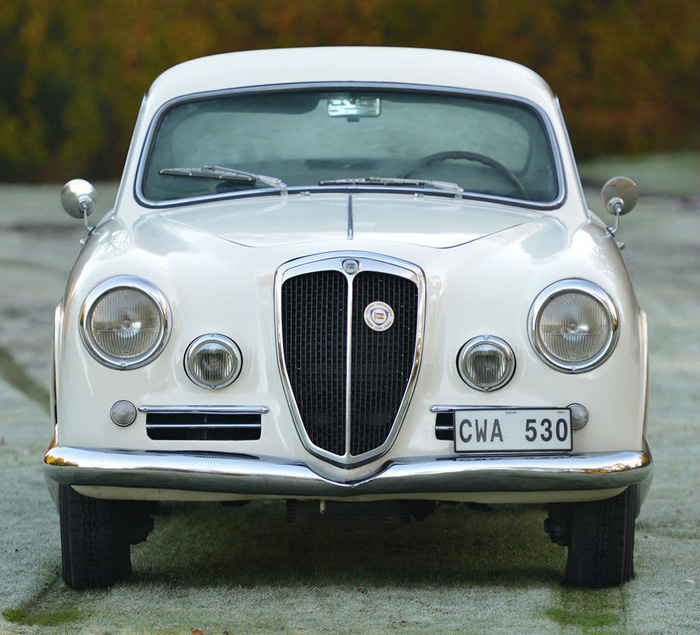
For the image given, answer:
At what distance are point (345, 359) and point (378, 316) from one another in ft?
0.52

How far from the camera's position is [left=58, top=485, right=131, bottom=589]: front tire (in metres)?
3.92

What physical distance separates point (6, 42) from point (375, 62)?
650 inches

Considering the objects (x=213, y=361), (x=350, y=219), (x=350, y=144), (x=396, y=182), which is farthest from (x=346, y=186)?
(x=213, y=361)

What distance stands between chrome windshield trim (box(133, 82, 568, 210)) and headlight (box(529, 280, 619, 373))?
0.92 metres

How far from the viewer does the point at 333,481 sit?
365 cm

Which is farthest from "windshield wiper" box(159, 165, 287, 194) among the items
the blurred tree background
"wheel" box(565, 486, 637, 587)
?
the blurred tree background

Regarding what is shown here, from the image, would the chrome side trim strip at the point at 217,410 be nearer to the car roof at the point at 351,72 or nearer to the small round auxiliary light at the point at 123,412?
the small round auxiliary light at the point at 123,412

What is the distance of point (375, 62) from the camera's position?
16.7 feet

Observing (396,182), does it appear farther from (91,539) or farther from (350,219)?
(91,539)

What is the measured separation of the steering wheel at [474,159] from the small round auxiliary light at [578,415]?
4.16 ft

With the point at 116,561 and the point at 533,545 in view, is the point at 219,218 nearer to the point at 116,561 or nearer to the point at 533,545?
the point at 116,561

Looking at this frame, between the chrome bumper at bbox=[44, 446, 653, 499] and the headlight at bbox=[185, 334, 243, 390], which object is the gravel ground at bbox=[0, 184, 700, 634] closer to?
the chrome bumper at bbox=[44, 446, 653, 499]

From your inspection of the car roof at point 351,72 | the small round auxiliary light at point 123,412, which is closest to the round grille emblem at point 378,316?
the small round auxiliary light at point 123,412

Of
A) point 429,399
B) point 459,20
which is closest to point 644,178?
point 459,20
